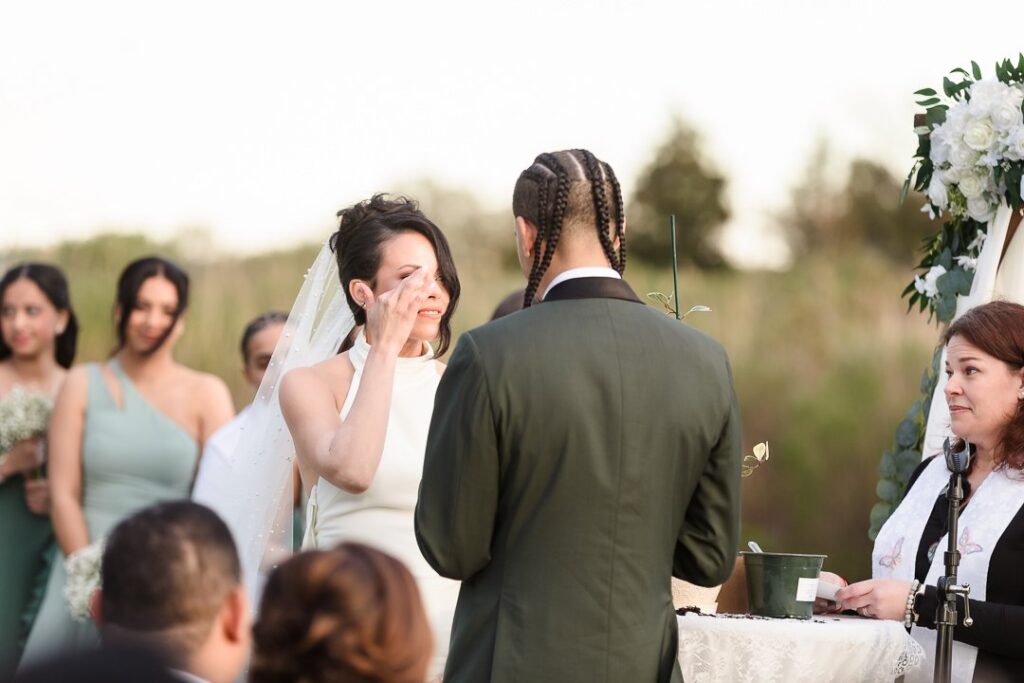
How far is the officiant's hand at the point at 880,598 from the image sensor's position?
3184mm

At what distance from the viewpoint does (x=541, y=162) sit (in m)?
2.54

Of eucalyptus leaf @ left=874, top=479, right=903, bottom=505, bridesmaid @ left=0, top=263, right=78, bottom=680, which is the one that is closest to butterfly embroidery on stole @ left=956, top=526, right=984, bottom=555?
eucalyptus leaf @ left=874, top=479, right=903, bottom=505

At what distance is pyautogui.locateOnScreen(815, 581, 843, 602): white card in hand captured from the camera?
3.36 metres

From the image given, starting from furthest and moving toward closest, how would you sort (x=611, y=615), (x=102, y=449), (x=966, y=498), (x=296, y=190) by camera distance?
(x=296, y=190) → (x=102, y=449) → (x=966, y=498) → (x=611, y=615)

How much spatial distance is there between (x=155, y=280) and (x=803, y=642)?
10.1ft

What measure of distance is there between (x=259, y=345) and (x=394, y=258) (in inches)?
95.0

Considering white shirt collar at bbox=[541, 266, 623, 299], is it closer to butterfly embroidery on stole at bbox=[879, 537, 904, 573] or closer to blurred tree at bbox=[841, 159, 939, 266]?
butterfly embroidery on stole at bbox=[879, 537, 904, 573]

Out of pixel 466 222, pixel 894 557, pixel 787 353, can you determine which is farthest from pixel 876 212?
pixel 894 557

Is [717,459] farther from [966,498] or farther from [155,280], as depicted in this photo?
[155,280]

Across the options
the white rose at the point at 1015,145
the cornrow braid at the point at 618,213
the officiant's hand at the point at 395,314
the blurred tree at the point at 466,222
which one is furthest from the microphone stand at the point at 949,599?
the blurred tree at the point at 466,222

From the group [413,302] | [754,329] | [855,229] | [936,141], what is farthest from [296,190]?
[413,302]

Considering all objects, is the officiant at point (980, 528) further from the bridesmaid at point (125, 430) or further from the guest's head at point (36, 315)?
the guest's head at point (36, 315)

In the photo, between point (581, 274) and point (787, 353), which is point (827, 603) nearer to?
point (581, 274)

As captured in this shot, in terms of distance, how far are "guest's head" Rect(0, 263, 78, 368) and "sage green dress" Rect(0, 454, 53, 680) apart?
0.55 meters
